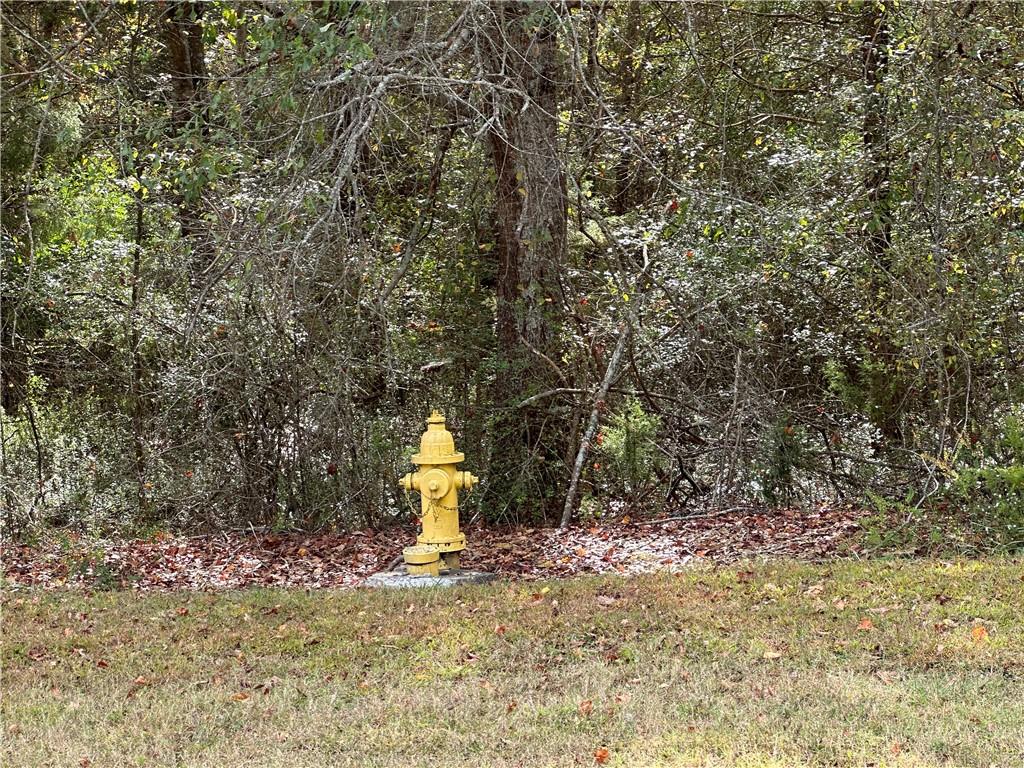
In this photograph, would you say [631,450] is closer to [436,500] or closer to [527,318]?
→ [527,318]

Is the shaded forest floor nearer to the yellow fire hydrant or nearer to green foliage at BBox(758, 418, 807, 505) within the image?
green foliage at BBox(758, 418, 807, 505)

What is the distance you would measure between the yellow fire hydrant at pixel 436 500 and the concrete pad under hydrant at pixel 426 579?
0.08 metres

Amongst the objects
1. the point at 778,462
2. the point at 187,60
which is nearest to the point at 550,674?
the point at 778,462

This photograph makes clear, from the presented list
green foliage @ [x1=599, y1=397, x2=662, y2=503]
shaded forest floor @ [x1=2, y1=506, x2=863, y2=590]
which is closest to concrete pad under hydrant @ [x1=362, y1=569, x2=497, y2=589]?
shaded forest floor @ [x1=2, y1=506, x2=863, y2=590]

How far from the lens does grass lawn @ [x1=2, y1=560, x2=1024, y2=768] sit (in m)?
4.28

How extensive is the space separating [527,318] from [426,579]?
2864 millimetres

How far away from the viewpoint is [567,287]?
9766mm

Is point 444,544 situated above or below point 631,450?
below

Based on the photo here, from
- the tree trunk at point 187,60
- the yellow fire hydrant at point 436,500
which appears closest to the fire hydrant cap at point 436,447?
the yellow fire hydrant at point 436,500

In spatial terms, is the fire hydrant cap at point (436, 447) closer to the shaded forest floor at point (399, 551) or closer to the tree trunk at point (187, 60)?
the shaded forest floor at point (399, 551)

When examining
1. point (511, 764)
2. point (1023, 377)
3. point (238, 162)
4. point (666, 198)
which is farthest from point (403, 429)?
point (511, 764)

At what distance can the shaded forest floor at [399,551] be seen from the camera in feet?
26.3

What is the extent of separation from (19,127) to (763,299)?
652 cm

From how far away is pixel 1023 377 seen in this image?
8992mm
